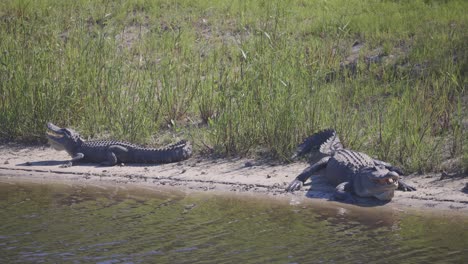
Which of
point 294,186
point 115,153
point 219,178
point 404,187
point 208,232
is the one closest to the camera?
point 208,232

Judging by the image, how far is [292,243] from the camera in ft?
21.1

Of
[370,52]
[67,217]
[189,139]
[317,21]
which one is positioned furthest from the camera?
[317,21]

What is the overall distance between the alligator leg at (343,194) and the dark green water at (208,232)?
0.31 metres

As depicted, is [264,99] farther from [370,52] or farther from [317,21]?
[317,21]

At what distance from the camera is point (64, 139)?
32.7 feet

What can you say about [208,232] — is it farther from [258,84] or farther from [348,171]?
[258,84]

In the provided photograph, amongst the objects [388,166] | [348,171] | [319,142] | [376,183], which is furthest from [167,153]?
[376,183]

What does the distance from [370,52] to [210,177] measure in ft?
14.5

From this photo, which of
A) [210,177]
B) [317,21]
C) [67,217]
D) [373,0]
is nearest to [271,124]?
[210,177]

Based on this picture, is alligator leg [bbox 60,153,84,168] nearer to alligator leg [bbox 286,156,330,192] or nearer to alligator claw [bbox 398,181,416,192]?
alligator leg [bbox 286,156,330,192]

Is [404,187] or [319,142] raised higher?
[319,142]

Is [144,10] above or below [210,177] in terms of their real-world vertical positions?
above

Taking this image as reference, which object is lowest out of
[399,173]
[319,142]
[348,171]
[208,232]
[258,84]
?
[208,232]

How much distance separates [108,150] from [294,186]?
8.57ft
